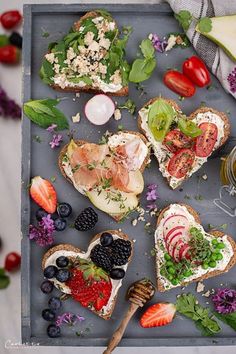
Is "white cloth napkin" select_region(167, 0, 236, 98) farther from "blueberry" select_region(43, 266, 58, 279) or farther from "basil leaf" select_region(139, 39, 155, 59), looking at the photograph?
"blueberry" select_region(43, 266, 58, 279)

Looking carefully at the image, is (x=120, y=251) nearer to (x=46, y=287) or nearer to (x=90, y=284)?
(x=90, y=284)

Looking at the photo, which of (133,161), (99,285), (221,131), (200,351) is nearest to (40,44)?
(133,161)

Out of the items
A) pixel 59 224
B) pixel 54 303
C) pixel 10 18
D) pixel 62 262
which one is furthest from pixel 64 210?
pixel 10 18

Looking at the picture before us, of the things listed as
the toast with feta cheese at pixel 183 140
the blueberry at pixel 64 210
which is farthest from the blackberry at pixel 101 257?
the toast with feta cheese at pixel 183 140

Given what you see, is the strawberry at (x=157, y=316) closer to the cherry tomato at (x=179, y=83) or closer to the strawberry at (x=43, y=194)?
the strawberry at (x=43, y=194)

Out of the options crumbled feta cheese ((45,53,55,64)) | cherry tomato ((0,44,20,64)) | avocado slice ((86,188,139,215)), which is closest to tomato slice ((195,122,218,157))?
avocado slice ((86,188,139,215))

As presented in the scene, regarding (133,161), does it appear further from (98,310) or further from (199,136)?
(98,310)
